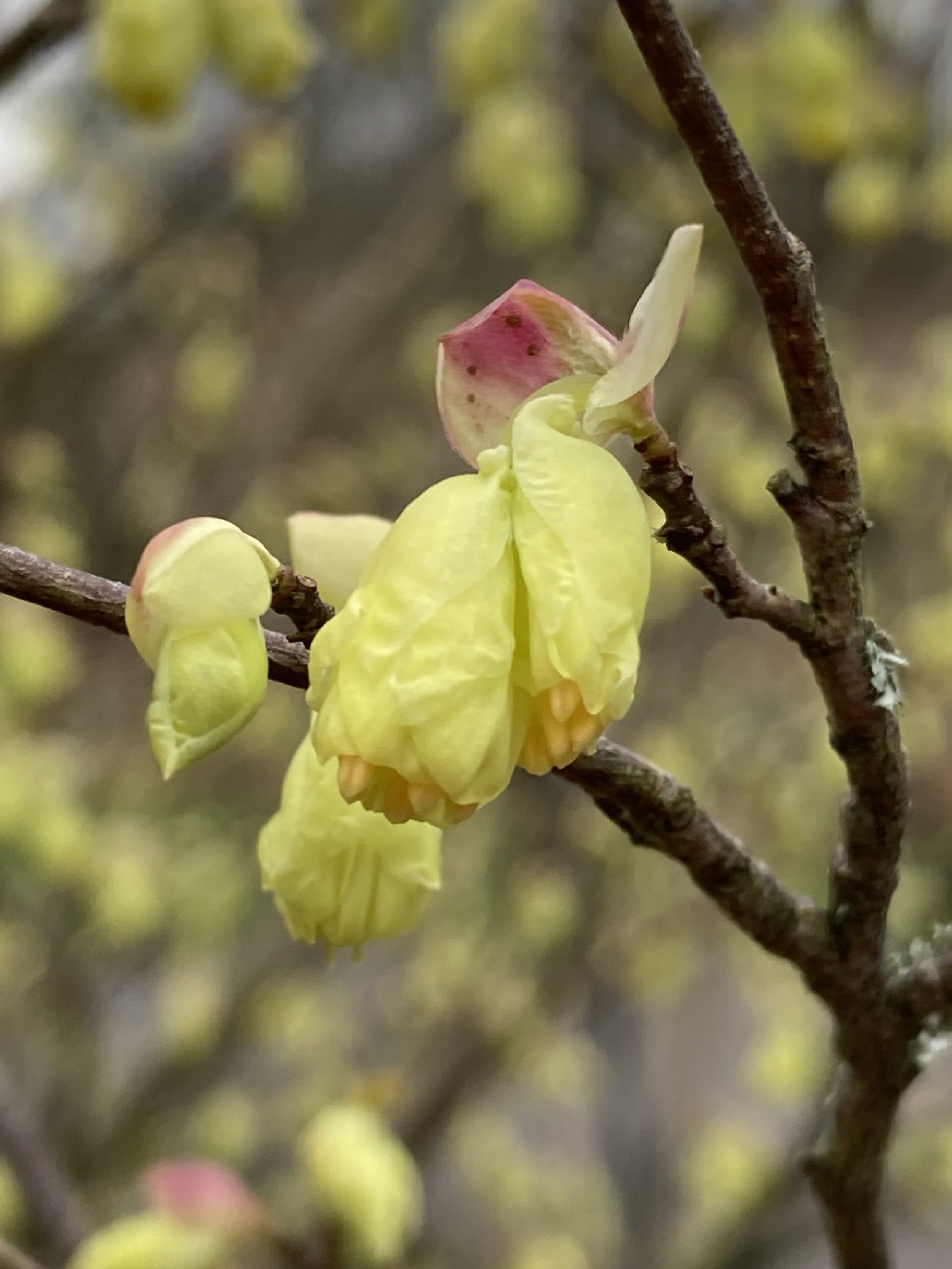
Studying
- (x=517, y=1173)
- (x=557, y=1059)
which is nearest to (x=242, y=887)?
(x=557, y=1059)

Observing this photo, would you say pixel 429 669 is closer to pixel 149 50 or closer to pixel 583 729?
pixel 583 729

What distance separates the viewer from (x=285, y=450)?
1.81 meters

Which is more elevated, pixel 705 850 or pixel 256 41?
pixel 256 41

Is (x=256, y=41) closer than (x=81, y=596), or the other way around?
A: (x=81, y=596)

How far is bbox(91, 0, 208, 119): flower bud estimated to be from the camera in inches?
26.8

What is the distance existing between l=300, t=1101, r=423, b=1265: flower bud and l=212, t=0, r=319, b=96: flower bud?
2.31ft

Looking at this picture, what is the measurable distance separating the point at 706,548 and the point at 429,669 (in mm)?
77

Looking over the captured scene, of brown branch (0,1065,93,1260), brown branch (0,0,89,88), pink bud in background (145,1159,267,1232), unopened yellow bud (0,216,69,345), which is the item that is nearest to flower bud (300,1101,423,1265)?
pink bud in background (145,1159,267,1232)

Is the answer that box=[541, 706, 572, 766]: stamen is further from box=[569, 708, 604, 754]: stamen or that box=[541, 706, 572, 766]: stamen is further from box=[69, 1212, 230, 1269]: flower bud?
box=[69, 1212, 230, 1269]: flower bud

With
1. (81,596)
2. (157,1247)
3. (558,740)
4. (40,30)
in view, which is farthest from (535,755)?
(40,30)

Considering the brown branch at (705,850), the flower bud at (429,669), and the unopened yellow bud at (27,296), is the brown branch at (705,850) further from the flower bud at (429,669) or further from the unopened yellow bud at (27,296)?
the unopened yellow bud at (27,296)

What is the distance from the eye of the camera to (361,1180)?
1.82 feet

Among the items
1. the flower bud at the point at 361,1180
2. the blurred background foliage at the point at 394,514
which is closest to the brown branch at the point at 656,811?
the flower bud at the point at 361,1180

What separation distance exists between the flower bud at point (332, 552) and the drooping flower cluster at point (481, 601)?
41 mm
